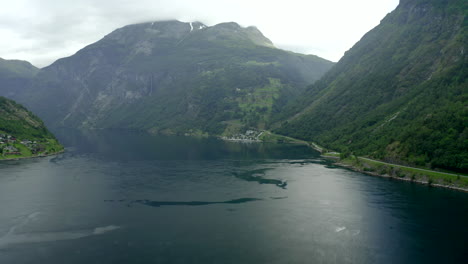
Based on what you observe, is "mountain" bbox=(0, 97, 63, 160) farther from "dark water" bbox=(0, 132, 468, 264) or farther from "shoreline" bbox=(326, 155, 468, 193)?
"shoreline" bbox=(326, 155, 468, 193)

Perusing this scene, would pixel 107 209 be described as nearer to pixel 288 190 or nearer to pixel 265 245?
pixel 265 245

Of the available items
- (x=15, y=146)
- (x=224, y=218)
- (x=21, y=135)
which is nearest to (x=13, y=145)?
(x=15, y=146)

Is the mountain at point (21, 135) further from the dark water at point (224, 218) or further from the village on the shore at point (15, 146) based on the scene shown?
the dark water at point (224, 218)

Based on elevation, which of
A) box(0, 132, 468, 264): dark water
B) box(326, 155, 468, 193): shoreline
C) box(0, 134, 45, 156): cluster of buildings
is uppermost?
box(0, 134, 45, 156): cluster of buildings

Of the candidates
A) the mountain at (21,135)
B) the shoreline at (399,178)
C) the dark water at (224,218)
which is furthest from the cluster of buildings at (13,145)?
the shoreline at (399,178)

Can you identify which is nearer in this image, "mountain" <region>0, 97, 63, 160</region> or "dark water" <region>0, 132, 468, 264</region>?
"dark water" <region>0, 132, 468, 264</region>

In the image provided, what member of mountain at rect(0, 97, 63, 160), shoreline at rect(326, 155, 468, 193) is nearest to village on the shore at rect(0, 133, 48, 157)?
mountain at rect(0, 97, 63, 160)
